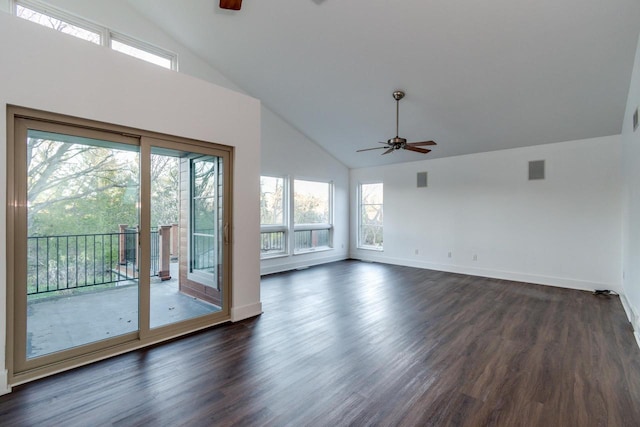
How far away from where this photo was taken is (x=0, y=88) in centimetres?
220

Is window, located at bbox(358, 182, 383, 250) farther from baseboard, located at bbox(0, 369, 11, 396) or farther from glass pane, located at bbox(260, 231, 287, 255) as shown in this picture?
baseboard, located at bbox(0, 369, 11, 396)

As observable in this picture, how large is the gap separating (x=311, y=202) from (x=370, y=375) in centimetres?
548

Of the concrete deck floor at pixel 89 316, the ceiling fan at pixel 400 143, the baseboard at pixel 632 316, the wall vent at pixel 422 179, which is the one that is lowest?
the baseboard at pixel 632 316

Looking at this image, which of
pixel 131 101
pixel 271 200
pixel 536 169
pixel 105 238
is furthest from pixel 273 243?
pixel 536 169

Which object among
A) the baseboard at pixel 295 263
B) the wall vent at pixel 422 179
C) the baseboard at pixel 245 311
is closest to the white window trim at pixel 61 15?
the baseboard at pixel 245 311

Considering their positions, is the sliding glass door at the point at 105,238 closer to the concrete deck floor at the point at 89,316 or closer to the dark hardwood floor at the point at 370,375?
the concrete deck floor at the point at 89,316

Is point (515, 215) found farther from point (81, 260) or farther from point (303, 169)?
point (81, 260)

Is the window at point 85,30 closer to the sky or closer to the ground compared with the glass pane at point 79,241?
closer to the sky

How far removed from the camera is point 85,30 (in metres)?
4.41

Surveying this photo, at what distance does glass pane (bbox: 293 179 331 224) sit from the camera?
733 cm

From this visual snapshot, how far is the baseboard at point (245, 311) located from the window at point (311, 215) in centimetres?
336

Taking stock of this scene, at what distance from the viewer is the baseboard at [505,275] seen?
5270 mm

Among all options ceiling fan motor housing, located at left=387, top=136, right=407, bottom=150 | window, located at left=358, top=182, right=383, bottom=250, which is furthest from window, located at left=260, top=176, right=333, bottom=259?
ceiling fan motor housing, located at left=387, top=136, right=407, bottom=150

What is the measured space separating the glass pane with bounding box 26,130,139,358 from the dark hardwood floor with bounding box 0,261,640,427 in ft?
1.37
